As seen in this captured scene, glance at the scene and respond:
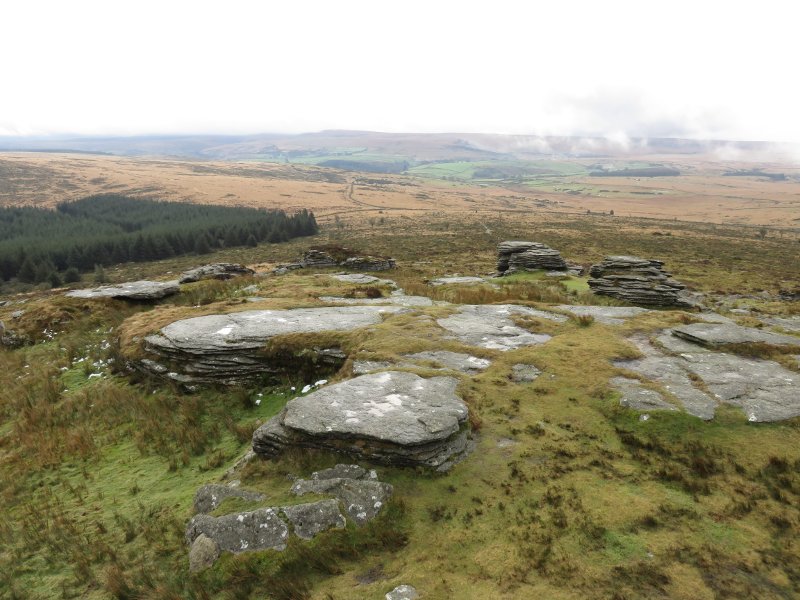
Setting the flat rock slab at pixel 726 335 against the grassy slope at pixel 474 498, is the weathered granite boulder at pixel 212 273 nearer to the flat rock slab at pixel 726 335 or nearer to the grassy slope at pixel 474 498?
the grassy slope at pixel 474 498

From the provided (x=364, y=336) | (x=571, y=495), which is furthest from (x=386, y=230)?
(x=571, y=495)

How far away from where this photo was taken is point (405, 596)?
5824 mm

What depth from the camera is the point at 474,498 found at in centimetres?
756

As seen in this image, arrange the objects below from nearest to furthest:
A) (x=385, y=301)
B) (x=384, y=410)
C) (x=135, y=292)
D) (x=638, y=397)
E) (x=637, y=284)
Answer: (x=384, y=410) → (x=638, y=397) → (x=385, y=301) → (x=637, y=284) → (x=135, y=292)

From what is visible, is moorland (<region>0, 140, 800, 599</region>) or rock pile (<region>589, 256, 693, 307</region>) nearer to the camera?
moorland (<region>0, 140, 800, 599</region>)

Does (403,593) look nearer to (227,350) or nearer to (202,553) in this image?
(202,553)

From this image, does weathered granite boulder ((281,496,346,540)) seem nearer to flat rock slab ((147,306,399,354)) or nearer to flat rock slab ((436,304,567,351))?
flat rock slab ((147,306,399,354))

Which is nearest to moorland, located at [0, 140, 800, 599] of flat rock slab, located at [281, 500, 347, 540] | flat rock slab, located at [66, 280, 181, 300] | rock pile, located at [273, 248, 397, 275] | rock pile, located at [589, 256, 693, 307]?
flat rock slab, located at [281, 500, 347, 540]

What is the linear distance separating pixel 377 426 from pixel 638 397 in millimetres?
6361

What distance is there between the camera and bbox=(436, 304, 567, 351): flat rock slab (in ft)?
45.0

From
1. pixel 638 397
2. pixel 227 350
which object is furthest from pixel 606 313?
pixel 227 350

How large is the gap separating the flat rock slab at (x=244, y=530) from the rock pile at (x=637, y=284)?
69.7ft

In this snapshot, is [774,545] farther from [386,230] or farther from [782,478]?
[386,230]

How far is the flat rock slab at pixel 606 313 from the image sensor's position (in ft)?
51.9
